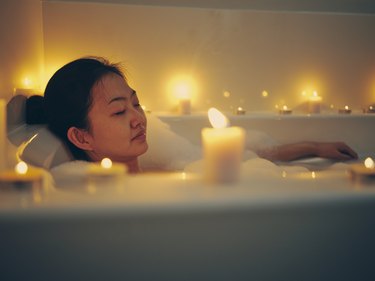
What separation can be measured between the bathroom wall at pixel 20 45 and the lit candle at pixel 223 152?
2.90 feet

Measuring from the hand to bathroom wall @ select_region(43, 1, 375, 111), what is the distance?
416 millimetres

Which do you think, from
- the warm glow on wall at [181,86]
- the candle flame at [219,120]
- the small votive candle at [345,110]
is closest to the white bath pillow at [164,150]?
the warm glow on wall at [181,86]

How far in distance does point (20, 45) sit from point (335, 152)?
148cm

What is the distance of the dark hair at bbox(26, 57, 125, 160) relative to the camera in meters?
1.33

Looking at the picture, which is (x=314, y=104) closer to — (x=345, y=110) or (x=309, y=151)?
(x=345, y=110)

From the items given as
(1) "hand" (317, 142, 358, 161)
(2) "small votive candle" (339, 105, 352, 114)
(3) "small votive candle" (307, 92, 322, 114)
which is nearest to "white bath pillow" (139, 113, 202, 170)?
(1) "hand" (317, 142, 358, 161)

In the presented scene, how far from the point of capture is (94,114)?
1329mm

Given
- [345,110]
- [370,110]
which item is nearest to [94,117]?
[345,110]

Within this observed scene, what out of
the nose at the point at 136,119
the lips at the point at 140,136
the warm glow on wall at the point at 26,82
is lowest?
the lips at the point at 140,136

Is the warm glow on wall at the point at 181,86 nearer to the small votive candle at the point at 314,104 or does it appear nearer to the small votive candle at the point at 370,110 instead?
the small votive candle at the point at 314,104

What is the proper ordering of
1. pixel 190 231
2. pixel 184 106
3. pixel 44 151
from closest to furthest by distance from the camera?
1. pixel 190 231
2. pixel 44 151
3. pixel 184 106

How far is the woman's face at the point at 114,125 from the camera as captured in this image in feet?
4.35

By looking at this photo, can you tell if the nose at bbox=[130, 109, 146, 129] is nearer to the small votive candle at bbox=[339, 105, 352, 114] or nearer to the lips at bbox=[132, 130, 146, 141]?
the lips at bbox=[132, 130, 146, 141]

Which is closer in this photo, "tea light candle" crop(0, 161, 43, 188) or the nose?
"tea light candle" crop(0, 161, 43, 188)
